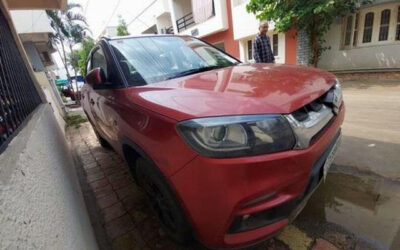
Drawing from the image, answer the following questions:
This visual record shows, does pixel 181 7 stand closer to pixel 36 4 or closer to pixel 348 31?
pixel 348 31

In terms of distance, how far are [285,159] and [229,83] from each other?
26.8 inches

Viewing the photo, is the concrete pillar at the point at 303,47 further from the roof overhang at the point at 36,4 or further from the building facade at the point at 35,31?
the building facade at the point at 35,31

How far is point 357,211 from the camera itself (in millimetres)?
1841

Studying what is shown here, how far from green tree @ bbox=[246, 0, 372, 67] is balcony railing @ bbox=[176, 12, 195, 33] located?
7.44 metres

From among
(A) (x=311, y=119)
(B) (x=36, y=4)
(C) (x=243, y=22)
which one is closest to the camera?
(A) (x=311, y=119)

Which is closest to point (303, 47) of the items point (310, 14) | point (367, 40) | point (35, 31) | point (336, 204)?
point (310, 14)

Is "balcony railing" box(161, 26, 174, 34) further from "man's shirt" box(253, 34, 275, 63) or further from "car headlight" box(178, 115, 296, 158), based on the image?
"car headlight" box(178, 115, 296, 158)

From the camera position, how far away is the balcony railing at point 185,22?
14867 mm

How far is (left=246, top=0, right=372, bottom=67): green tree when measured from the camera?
22.7ft

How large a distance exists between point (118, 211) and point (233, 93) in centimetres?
175

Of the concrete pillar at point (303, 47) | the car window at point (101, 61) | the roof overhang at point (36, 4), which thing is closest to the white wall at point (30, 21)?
the roof overhang at point (36, 4)

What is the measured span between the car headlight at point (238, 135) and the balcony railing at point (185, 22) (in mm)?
15012

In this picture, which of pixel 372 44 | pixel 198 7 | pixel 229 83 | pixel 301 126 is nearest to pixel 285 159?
pixel 301 126

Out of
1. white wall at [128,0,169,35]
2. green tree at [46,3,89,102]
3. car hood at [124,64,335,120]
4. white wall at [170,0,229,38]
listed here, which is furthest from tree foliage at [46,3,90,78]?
car hood at [124,64,335,120]
